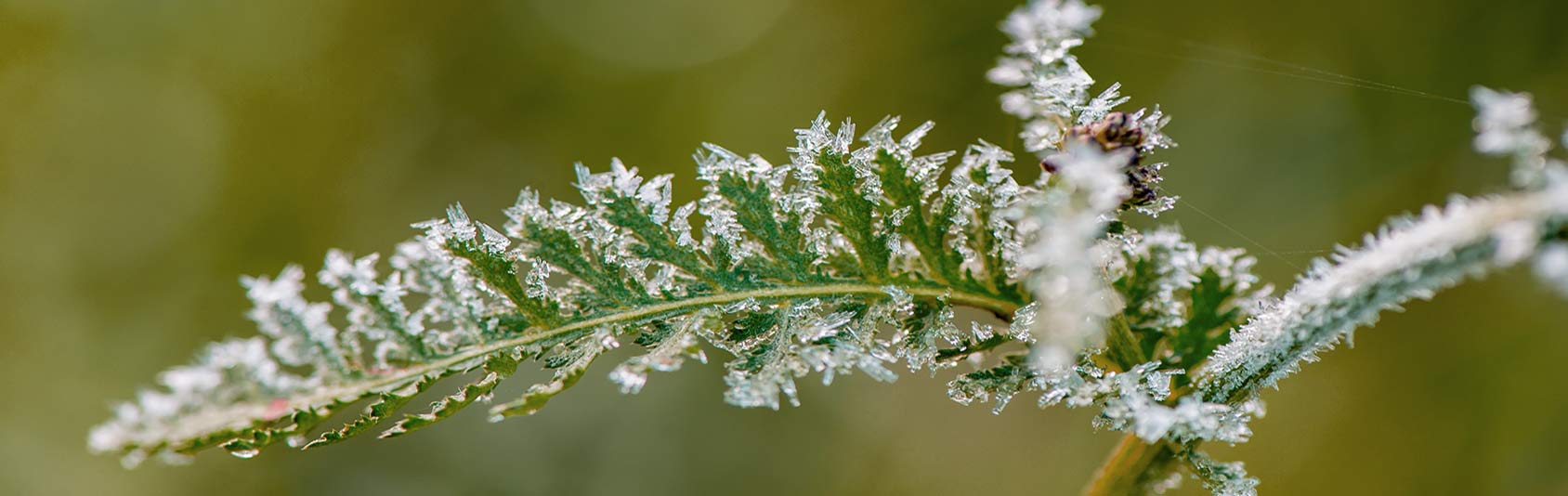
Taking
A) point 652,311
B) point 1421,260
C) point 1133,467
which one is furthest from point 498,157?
point 1421,260

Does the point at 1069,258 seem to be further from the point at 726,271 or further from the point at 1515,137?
the point at 726,271

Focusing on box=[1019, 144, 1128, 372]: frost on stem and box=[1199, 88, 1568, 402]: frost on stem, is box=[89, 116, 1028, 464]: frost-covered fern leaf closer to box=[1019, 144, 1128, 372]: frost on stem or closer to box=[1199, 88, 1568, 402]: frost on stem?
box=[1199, 88, 1568, 402]: frost on stem

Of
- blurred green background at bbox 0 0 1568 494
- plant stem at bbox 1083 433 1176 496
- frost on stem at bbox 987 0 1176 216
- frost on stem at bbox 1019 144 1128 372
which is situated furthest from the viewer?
blurred green background at bbox 0 0 1568 494

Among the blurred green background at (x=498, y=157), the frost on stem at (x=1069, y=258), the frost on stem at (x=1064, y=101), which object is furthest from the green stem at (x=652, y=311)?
the blurred green background at (x=498, y=157)

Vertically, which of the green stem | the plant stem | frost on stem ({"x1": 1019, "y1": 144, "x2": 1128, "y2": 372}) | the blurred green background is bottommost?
frost on stem ({"x1": 1019, "y1": 144, "x2": 1128, "y2": 372})

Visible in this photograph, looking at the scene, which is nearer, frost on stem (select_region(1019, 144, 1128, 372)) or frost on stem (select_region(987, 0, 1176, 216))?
frost on stem (select_region(1019, 144, 1128, 372))

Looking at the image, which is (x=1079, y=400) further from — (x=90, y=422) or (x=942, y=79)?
(x=90, y=422)

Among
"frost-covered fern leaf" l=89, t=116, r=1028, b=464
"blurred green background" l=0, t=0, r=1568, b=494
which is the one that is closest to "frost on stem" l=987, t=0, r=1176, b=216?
"frost-covered fern leaf" l=89, t=116, r=1028, b=464

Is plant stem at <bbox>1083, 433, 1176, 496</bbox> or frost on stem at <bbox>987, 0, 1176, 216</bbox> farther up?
frost on stem at <bbox>987, 0, 1176, 216</bbox>

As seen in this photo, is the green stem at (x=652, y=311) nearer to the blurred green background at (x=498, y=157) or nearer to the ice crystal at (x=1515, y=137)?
the ice crystal at (x=1515, y=137)
